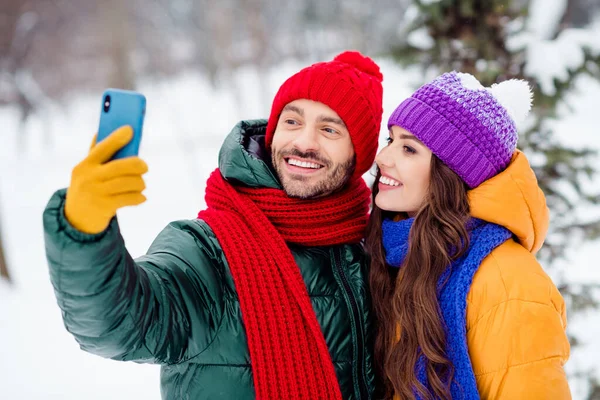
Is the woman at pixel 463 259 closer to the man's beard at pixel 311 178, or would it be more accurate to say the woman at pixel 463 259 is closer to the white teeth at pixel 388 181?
the white teeth at pixel 388 181

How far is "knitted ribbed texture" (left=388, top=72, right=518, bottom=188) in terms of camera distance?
204 cm

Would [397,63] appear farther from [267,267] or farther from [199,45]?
[199,45]

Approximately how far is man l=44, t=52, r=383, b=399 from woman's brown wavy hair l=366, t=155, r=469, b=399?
0.34ft

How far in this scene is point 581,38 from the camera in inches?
139

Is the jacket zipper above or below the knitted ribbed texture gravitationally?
below

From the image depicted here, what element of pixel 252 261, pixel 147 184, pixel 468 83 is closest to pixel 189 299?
pixel 252 261

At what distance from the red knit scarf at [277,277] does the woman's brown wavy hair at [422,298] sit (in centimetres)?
29

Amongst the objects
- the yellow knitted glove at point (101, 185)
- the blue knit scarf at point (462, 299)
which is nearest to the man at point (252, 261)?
the yellow knitted glove at point (101, 185)

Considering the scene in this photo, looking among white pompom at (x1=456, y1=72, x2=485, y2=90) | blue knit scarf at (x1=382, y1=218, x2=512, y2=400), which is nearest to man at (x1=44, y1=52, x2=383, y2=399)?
blue knit scarf at (x1=382, y1=218, x2=512, y2=400)

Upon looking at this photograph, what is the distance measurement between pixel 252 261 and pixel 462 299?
33.4 inches

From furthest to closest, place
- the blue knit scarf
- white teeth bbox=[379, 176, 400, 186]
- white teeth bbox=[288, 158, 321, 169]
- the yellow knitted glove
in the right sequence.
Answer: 1. white teeth bbox=[288, 158, 321, 169]
2. white teeth bbox=[379, 176, 400, 186]
3. the blue knit scarf
4. the yellow knitted glove

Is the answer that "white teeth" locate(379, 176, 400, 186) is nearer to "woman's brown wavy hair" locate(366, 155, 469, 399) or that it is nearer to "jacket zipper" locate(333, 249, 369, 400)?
"woman's brown wavy hair" locate(366, 155, 469, 399)

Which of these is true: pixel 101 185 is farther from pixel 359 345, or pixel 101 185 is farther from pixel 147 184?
pixel 147 184

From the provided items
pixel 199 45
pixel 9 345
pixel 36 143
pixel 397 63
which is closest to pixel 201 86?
pixel 199 45
